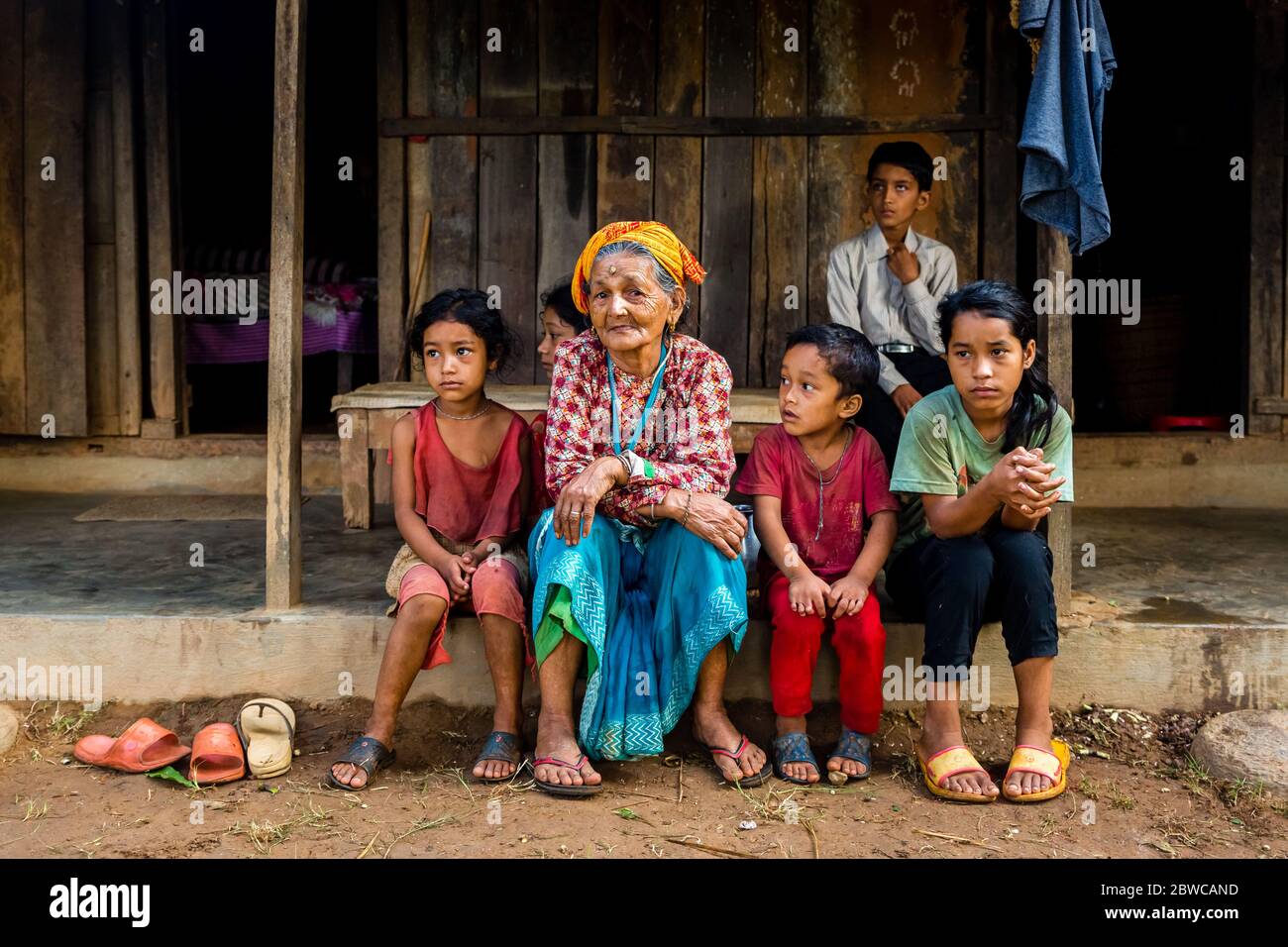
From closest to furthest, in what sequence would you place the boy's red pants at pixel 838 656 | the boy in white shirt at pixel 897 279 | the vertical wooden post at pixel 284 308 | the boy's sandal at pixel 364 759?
the boy's sandal at pixel 364 759 → the boy's red pants at pixel 838 656 → the vertical wooden post at pixel 284 308 → the boy in white shirt at pixel 897 279

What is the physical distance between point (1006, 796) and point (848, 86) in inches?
135

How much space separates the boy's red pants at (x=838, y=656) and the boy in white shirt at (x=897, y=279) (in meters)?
1.05

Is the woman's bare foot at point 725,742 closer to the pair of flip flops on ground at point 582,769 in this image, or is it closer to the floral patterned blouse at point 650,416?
the pair of flip flops on ground at point 582,769

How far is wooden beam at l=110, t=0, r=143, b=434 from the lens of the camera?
5742mm

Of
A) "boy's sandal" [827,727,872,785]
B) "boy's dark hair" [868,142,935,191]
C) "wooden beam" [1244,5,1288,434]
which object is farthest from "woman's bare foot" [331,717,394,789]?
"wooden beam" [1244,5,1288,434]

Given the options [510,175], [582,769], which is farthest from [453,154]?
[582,769]

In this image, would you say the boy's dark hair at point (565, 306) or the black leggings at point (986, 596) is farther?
the boy's dark hair at point (565, 306)

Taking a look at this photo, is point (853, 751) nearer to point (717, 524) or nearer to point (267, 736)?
point (717, 524)

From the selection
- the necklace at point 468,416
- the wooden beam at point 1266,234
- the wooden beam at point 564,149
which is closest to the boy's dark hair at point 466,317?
the necklace at point 468,416

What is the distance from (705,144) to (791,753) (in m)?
3.14

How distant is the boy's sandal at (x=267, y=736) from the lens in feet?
10.7

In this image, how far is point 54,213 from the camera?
5762 millimetres

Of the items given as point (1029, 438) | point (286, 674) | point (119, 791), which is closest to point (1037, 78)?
point (1029, 438)

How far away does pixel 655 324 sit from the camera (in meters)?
3.32
